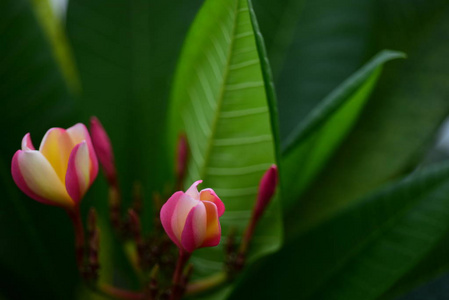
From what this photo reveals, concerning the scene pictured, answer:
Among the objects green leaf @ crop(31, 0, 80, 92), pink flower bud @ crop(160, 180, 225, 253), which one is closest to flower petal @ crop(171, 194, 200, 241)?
pink flower bud @ crop(160, 180, 225, 253)

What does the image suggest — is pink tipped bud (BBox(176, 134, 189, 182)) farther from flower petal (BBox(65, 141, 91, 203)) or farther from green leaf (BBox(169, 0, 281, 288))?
flower petal (BBox(65, 141, 91, 203))

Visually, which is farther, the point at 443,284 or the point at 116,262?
the point at 116,262

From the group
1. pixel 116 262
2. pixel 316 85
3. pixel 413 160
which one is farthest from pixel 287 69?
pixel 116 262

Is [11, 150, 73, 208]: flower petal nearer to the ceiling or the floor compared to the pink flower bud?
nearer to the ceiling

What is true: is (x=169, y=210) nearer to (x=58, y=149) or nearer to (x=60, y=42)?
(x=58, y=149)

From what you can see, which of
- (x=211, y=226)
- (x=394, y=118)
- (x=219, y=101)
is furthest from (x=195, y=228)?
(x=394, y=118)

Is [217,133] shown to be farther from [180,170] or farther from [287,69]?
[287,69]

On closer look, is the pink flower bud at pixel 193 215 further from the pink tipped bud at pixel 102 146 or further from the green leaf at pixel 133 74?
the green leaf at pixel 133 74

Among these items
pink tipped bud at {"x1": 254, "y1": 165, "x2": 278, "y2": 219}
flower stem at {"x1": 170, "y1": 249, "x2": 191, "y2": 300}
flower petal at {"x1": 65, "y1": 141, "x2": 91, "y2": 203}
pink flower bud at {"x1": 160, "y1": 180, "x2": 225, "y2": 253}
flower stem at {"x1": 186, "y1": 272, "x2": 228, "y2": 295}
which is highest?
flower petal at {"x1": 65, "y1": 141, "x2": 91, "y2": 203}
